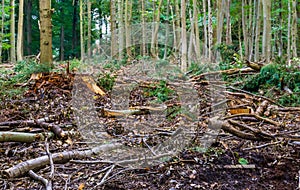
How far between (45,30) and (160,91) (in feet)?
10.5

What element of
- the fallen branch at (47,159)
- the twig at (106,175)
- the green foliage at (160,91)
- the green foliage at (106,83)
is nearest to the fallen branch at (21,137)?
the fallen branch at (47,159)

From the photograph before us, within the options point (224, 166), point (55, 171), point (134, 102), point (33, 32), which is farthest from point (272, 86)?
point (33, 32)

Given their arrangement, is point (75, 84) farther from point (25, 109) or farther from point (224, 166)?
point (224, 166)

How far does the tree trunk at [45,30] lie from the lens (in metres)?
6.90

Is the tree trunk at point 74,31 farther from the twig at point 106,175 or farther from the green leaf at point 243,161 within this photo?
the green leaf at point 243,161

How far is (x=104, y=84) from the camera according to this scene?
251 inches

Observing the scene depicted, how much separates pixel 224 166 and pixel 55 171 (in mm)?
1440

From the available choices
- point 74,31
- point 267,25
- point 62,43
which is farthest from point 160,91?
point 62,43

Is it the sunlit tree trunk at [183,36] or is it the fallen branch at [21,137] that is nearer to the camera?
the fallen branch at [21,137]

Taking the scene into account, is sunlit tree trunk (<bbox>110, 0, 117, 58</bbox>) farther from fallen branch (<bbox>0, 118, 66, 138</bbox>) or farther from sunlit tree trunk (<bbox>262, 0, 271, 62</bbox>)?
fallen branch (<bbox>0, 118, 66, 138</bbox>)

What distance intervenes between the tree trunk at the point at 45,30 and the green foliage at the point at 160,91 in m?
2.63

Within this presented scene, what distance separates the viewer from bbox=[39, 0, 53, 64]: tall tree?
6.90 meters

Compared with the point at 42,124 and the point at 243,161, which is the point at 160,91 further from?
the point at 243,161

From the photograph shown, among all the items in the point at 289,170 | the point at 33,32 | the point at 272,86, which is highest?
the point at 33,32
